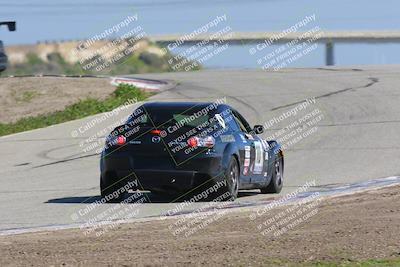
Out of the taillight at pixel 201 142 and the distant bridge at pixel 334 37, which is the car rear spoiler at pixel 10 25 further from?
the distant bridge at pixel 334 37

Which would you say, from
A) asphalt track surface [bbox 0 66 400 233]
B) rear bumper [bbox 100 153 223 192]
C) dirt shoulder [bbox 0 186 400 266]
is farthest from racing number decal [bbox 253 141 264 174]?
dirt shoulder [bbox 0 186 400 266]

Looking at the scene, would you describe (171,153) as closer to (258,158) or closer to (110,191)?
(110,191)

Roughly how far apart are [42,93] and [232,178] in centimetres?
2021

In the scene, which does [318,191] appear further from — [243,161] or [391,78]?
[391,78]

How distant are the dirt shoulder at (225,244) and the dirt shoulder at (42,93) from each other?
19792 mm

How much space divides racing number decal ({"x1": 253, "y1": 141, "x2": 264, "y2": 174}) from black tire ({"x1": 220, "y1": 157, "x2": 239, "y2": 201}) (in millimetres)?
798

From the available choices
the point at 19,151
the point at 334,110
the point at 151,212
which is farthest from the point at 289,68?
the point at 151,212

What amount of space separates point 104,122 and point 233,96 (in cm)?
648

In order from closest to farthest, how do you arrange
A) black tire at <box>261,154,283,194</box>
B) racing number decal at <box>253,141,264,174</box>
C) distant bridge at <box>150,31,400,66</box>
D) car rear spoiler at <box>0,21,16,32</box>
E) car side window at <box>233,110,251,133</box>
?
car side window at <box>233,110,251,133</box>, racing number decal at <box>253,141,264,174</box>, black tire at <box>261,154,283,194</box>, car rear spoiler at <box>0,21,16,32</box>, distant bridge at <box>150,31,400,66</box>

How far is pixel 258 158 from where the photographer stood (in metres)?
15.8

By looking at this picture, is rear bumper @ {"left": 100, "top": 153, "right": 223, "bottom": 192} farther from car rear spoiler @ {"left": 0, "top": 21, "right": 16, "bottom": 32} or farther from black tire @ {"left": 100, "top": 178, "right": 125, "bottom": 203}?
car rear spoiler @ {"left": 0, "top": 21, "right": 16, "bottom": 32}

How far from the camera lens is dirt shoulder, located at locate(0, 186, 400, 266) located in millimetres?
9359

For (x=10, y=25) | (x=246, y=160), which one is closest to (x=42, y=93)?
(x=10, y=25)

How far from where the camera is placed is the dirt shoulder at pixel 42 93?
105 ft
